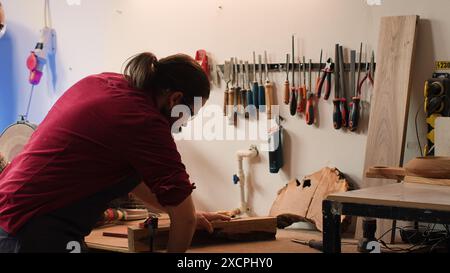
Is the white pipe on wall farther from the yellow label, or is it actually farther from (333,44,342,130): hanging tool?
the yellow label

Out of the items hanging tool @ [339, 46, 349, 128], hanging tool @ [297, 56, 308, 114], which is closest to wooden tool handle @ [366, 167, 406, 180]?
hanging tool @ [339, 46, 349, 128]

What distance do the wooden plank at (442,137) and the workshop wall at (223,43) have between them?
0.20 meters

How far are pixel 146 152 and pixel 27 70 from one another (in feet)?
7.73

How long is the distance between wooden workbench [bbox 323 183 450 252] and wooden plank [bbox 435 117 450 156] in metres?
0.48

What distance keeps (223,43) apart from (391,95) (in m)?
0.87

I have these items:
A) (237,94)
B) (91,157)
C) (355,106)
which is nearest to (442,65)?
(355,106)

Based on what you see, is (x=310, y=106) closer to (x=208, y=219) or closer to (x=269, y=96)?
(x=269, y=96)

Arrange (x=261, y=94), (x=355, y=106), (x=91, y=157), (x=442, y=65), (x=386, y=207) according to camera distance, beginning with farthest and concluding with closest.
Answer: (x=261, y=94) → (x=355, y=106) → (x=442, y=65) → (x=386, y=207) → (x=91, y=157)

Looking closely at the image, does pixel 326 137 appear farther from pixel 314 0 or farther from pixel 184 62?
pixel 184 62

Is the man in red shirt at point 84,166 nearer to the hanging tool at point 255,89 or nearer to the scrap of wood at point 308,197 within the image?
the scrap of wood at point 308,197

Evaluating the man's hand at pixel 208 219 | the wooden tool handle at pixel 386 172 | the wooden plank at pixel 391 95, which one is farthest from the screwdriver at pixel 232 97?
the wooden tool handle at pixel 386 172

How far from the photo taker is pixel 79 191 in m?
1.45

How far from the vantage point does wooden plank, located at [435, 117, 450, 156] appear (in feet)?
7.21

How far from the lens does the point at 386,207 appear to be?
1540mm
